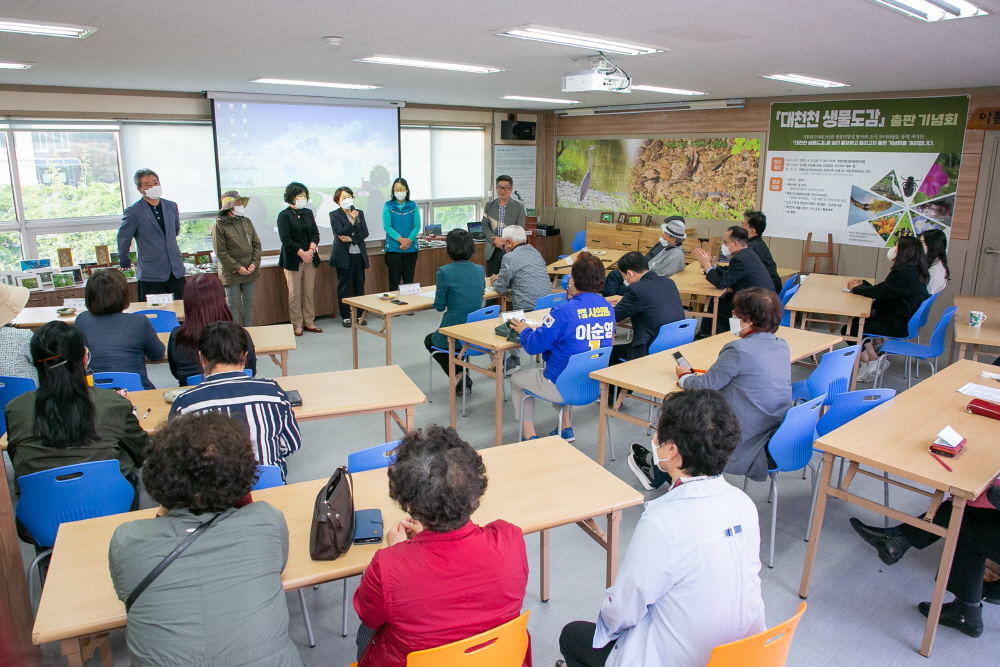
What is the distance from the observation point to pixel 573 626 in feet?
7.27

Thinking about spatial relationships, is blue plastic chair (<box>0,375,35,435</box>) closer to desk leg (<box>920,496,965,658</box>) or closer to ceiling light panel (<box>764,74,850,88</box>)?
desk leg (<box>920,496,965,658</box>)

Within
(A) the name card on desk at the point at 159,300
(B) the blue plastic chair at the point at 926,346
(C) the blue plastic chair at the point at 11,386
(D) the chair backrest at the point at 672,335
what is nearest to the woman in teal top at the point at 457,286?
(D) the chair backrest at the point at 672,335

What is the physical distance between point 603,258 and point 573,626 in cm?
668

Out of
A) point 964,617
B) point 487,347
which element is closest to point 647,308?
point 487,347

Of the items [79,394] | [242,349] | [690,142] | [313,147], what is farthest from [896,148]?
[79,394]

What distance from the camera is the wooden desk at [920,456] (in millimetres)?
2648

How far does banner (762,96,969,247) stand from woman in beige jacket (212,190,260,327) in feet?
20.3

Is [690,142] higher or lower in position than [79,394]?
higher

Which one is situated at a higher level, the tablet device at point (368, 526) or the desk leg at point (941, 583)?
the tablet device at point (368, 526)

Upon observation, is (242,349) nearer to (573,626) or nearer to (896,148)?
(573,626)

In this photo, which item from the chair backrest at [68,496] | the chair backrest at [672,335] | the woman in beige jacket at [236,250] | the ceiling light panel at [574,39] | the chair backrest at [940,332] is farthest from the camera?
the woman in beige jacket at [236,250]

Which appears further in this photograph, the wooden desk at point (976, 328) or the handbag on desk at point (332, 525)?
the wooden desk at point (976, 328)

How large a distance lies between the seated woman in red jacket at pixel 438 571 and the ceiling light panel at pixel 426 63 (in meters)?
3.74

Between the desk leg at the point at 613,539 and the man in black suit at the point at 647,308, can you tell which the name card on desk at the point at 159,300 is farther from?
the desk leg at the point at 613,539
